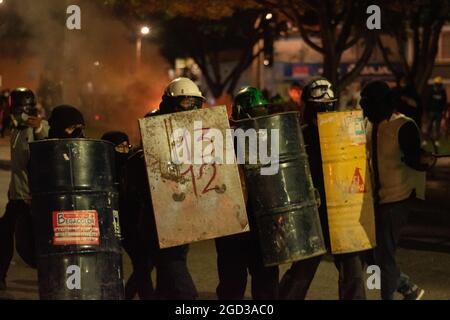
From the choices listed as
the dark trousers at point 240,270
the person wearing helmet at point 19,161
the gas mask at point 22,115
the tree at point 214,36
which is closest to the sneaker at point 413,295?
the dark trousers at point 240,270

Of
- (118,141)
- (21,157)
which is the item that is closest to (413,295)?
(118,141)

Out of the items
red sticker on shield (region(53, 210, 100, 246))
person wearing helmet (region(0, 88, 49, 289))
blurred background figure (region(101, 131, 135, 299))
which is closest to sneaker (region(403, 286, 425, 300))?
blurred background figure (region(101, 131, 135, 299))

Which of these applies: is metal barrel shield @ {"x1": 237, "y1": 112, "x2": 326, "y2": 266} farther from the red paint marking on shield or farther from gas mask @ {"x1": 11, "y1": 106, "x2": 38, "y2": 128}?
gas mask @ {"x1": 11, "y1": 106, "x2": 38, "y2": 128}

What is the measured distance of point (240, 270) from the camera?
18.5 feet

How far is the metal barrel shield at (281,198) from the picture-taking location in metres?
5.25

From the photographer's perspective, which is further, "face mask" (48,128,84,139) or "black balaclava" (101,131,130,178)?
"black balaclava" (101,131,130,178)

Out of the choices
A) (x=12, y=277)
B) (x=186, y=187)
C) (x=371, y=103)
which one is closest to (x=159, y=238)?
(x=186, y=187)

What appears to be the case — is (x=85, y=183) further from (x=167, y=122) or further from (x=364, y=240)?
(x=364, y=240)

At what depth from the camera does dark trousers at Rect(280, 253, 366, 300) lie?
5605 millimetres

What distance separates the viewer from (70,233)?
504 cm

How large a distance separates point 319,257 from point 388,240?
54cm

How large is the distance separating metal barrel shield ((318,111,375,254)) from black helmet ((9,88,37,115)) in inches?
91.2

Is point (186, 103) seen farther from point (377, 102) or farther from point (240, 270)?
point (377, 102)

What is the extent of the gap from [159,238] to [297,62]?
38280 millimetres
